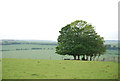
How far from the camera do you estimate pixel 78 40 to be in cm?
4225

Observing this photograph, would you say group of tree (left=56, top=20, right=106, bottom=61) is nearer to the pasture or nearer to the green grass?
the pasture

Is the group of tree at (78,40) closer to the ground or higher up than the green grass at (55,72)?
higher up

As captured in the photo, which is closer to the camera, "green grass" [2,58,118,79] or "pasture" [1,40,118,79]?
"green grass" [2,58,118,79]

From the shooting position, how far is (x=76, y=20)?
44.8 m

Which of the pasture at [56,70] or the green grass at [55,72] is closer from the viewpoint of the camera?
the green grass at [55,72]

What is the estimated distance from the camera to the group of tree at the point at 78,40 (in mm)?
41744

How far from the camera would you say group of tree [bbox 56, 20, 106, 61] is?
41.7 m

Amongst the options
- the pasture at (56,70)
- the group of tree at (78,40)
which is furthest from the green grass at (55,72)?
the group of tree at (78,40)

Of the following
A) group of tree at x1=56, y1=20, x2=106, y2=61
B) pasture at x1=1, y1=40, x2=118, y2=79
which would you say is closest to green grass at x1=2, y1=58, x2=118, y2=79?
pasture at x1=1, y1=40, x2=118, y2=79

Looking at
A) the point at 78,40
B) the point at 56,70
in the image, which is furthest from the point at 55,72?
A: the point at 78,40

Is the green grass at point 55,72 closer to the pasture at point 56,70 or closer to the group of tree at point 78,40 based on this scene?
the pasture at point 56,70

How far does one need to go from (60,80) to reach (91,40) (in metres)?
32.7

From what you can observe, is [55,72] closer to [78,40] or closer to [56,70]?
[56,70]

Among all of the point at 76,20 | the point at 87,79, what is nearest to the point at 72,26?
the point at 76,20
